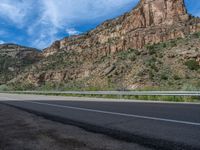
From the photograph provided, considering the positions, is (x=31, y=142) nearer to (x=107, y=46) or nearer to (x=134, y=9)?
(x=107, y=46)

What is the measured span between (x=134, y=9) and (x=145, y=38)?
20.6 meters

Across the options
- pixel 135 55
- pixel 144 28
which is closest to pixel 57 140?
pixel 135 55

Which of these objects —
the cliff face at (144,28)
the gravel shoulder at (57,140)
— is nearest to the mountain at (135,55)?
the cliff face at (144,28)

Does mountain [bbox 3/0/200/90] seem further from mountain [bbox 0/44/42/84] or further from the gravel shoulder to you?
the gravel shoulder

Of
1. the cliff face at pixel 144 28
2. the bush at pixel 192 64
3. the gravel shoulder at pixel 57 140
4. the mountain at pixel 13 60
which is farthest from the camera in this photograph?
the mountain at pixel 13 60

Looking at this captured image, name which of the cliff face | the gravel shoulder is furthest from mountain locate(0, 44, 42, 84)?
the gravel shoulder

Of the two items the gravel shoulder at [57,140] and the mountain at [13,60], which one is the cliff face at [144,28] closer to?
the mountain at [13,60]

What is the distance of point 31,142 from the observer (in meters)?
5.93

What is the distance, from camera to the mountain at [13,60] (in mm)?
104875

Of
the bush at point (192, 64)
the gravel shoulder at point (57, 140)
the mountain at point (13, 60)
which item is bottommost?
the gravel shoulder at point (57, 140)

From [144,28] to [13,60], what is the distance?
214ft

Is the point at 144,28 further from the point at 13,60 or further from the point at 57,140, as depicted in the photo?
the point at 57,140

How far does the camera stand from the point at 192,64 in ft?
162

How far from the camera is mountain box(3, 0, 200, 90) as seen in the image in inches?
1969
